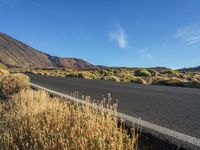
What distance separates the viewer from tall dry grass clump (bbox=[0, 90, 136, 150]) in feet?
13.2

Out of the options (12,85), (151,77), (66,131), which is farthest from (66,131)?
(151,77)

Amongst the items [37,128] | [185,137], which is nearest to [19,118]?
[37,128]

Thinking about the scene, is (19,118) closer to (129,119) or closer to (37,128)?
(37,128)

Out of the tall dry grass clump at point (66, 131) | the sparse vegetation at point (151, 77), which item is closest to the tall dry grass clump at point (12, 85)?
the tall dry grass clump at point (66, 131)

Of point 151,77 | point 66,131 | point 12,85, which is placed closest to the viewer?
point 66,131

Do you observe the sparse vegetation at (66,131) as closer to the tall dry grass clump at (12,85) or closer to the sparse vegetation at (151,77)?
the tall dry grass clump at (12,85)

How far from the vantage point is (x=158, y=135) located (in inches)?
200

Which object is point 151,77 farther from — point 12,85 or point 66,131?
point 66,131

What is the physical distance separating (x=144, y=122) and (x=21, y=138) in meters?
2.22

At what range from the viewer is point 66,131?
4828mm

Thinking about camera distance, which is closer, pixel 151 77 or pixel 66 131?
pixel 66 131

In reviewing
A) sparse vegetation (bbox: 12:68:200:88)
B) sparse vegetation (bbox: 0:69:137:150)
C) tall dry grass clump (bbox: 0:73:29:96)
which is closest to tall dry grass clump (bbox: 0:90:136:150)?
sparse vegetation (bbox: 0:69:137:150)

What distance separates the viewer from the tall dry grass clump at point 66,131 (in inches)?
158

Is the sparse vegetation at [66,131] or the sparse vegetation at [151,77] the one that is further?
the sparse vegetation at [151,77]
